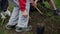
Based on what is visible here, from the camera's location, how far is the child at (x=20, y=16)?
16.4ft

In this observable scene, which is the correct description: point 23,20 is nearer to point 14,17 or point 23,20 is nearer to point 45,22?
point 14,17

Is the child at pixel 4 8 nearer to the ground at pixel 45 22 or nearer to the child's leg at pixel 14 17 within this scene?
the ground at pixel 45 22

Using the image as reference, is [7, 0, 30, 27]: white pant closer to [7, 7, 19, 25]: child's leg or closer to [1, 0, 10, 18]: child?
[7, 7, 19, 25]: child's leg

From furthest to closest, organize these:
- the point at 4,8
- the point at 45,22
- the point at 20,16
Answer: the point at 4,8 < the point at 45,22 < the point at 20,16

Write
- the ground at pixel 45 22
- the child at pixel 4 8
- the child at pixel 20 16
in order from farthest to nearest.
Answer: the child at pixel 4 8, the ground at pixel 45 22, the child at pixel 20 16

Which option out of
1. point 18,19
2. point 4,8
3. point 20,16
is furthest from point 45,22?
point 4,8

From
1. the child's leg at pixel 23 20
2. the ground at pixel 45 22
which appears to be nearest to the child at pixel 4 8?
the ground at pixel 45 22

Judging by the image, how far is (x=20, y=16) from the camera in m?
5.22

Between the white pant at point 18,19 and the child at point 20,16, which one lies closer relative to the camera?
the child at point 20,16

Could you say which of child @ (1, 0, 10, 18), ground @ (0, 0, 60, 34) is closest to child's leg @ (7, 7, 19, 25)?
ground @ (0, 0, 60, 34)

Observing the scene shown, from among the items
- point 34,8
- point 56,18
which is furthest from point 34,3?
point 56,18

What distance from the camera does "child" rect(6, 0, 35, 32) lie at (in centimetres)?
499

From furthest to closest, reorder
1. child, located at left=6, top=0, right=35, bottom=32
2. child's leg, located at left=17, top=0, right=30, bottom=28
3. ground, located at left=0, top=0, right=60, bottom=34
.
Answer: ground, located at left=0, top=0, right=60, bottom=34
child's leg, located at left=17, top=0, right=30, bottom=28
child, located at left=6, top=0, right=35, bottom=32

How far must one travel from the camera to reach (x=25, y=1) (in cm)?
509
